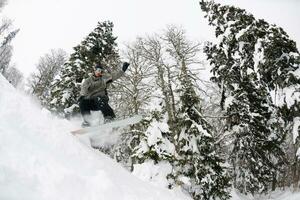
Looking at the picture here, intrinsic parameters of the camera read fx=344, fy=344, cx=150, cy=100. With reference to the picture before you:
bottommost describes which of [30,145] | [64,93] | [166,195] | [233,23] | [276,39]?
[166,195]

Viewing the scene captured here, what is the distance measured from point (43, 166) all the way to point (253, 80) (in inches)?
402

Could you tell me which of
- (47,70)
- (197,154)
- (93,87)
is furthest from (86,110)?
(47,70)

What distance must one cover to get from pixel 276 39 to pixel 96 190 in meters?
9.83

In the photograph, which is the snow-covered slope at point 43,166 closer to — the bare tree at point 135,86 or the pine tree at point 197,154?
the pine tree at point 197,154

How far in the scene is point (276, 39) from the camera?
12.5 m

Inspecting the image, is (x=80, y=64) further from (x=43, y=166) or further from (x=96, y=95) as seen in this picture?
(x=43, y=166)

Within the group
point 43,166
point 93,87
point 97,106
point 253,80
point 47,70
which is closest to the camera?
point 43,166

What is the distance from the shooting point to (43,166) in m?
4.87

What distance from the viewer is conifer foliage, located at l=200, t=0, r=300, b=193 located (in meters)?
Result: 12.1

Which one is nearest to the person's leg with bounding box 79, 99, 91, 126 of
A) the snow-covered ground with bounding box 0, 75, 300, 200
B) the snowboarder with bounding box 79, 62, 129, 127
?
the snowboarder with bounding box 79, 62, 129, 127

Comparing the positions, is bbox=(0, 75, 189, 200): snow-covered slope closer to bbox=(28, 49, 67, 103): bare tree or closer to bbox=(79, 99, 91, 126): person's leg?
bbox=(79, 99, 91, 126): person's leg

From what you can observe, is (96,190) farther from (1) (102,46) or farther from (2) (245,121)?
(1) (102,46)

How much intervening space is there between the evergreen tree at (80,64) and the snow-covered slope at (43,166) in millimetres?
11675

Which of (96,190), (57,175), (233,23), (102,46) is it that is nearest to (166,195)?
(96,190)
